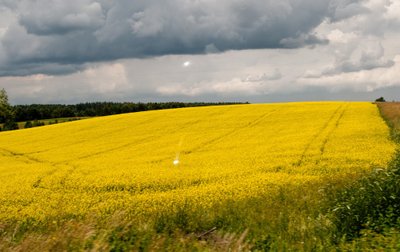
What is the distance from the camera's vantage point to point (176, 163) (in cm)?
1827

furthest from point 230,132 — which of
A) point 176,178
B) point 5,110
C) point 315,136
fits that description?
point 5,110

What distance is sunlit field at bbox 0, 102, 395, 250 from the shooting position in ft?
30.4

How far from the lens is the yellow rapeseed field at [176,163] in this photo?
1259 centimetres

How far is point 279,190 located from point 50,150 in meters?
18.4

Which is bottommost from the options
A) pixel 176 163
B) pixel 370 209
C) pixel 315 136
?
pixel 176 163

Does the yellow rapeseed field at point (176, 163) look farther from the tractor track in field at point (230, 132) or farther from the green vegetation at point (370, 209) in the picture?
the green vegetation at point (370, 209)

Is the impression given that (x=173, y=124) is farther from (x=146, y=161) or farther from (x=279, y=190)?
(x=279, y=190)

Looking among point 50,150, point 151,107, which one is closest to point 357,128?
point 50,150

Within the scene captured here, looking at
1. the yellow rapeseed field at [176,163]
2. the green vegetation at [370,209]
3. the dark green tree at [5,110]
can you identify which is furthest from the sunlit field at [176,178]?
the dark green tree at [5,110]

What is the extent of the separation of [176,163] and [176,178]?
3.47 meters

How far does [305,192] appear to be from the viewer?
12133mm

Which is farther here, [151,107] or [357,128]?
[151,107]

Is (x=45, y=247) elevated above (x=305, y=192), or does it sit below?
above

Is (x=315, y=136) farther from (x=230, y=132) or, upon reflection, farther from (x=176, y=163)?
(x=176, y=163)
